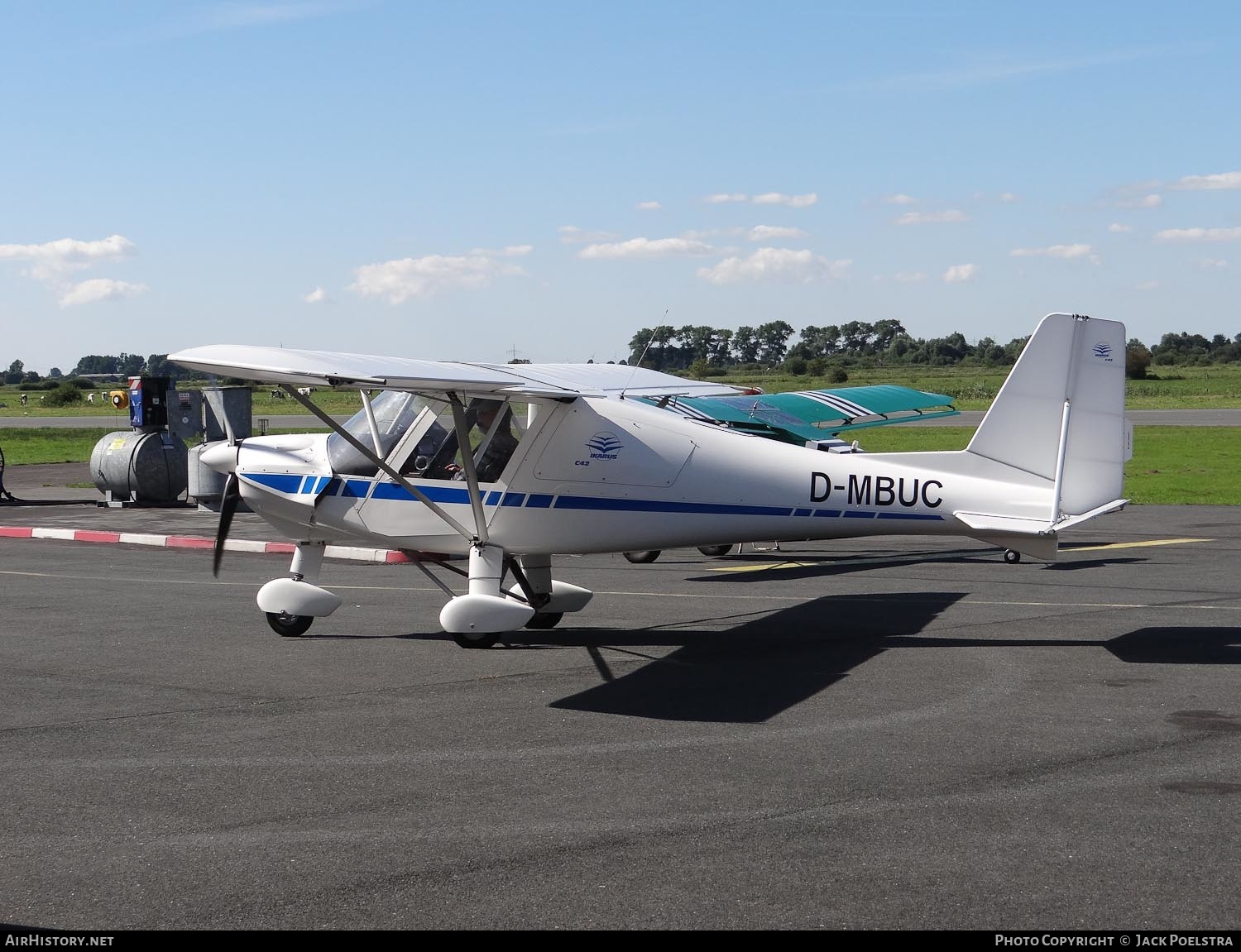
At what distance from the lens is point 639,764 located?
7.23m

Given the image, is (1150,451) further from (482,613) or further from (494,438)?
(482,613)

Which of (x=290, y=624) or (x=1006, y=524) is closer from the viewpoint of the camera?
(x=1006, y=524)

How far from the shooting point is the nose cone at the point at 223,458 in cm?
1206

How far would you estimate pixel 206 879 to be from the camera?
540cm

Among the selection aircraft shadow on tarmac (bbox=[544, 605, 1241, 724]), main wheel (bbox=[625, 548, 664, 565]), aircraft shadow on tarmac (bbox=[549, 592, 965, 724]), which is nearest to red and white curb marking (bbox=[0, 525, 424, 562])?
main wheel (bbox=[625, 548, 664, 565])

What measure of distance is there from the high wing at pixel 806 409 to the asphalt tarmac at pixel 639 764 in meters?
6.16

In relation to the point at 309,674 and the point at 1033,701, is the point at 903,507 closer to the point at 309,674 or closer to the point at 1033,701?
the point at 1033,701

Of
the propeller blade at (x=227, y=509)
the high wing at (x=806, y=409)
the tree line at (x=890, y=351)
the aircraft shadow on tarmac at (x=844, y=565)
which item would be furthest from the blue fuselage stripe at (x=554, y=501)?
the tree line at (x=890, y=351)

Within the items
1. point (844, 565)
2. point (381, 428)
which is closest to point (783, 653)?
point (381, 428)

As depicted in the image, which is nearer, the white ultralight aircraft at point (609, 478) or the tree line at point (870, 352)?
the white ultralight aircraft at point (609, 478)

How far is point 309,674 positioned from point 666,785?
13.1 feet

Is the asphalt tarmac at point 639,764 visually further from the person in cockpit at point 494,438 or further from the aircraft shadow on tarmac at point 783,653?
the person in cockpit at point 494,438

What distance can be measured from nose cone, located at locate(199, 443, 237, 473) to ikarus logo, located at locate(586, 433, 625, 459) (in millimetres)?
3391

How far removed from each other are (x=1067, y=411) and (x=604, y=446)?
3875 mm
